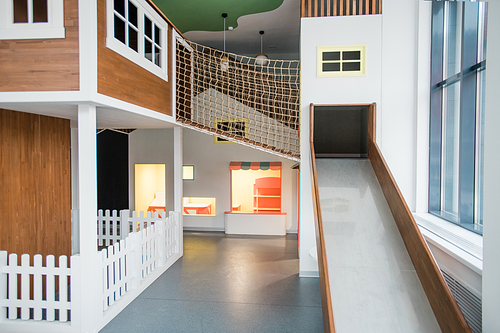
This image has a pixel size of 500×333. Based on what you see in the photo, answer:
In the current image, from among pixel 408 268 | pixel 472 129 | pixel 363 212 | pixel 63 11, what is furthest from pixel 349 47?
pixel 63 11

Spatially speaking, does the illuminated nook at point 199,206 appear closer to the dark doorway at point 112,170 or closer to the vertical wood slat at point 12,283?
the dark doorway at point 112,170

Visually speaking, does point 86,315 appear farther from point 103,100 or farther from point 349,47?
point 349,47

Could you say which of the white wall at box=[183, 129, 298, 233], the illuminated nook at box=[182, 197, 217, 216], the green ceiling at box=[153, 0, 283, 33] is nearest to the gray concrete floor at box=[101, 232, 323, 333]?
the white wall at box=[183, 129, 298, 233]

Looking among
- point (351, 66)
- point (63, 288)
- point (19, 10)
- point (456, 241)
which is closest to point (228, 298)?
point (63, 288)

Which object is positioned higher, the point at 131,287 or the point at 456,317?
the point at 456,317

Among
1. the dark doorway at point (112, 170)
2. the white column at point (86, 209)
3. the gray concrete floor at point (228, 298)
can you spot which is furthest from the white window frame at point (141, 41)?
the dark doorway at point (112, 170)

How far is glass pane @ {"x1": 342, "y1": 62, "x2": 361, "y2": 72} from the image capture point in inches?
182

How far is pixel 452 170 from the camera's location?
3779 millimetres

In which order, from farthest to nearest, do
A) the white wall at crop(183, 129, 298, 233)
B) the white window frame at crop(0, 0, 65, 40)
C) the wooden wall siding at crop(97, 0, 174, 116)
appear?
the white wall at crop(183, 129, 298, 233) → the wooden wall siding at crop(97, 0, 174, 116) → the white window frame at crop(0, 0, 65, 40)

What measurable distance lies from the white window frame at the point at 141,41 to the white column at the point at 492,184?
314 cm

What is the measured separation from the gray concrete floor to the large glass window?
1.97 metres

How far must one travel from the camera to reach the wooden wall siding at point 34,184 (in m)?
3.54

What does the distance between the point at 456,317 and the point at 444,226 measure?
1.55 metres

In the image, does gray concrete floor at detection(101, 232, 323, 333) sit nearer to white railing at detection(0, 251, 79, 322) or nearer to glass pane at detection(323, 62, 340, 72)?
white railing at detection(0, 251, 79, 322)
